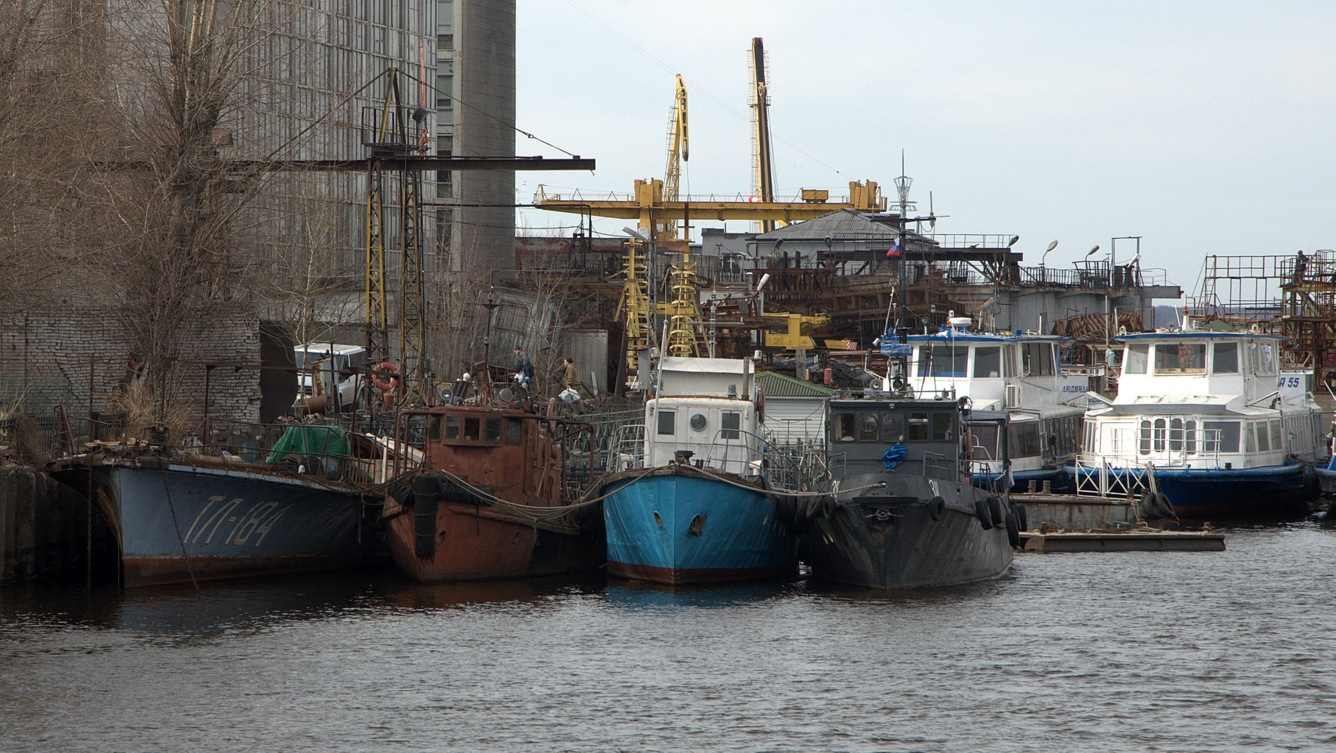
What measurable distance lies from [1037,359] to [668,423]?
1812 cm

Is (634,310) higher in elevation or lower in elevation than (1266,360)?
higher

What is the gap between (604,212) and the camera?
55.4 m

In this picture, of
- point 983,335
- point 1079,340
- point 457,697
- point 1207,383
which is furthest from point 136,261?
point 1079,340

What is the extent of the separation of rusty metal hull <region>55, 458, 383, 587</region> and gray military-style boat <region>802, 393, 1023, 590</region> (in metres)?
9.56

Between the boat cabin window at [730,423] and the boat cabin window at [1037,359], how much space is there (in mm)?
15911

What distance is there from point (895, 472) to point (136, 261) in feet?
60.6

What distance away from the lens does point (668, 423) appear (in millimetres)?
28047

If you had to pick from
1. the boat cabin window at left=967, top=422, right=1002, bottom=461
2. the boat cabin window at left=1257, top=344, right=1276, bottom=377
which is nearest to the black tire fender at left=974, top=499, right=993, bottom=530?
the boat cabin window at left=967, top=422, right=1002, bottom=461

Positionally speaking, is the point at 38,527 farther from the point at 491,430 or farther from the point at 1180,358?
the point at 1180,358

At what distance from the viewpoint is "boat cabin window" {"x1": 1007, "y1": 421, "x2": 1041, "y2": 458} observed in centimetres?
3917

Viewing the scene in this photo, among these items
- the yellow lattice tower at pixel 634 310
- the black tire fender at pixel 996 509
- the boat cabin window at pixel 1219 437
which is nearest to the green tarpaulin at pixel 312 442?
the black tire fender at pixel 996 509

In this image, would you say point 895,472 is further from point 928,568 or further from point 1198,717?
point 1198,717

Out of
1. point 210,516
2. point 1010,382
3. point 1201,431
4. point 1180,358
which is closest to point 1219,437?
point 1201,431

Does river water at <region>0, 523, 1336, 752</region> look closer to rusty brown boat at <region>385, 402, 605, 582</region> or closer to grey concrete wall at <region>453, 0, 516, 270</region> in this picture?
rusty brown boat at <region>385, 402, 605, 582</region>
